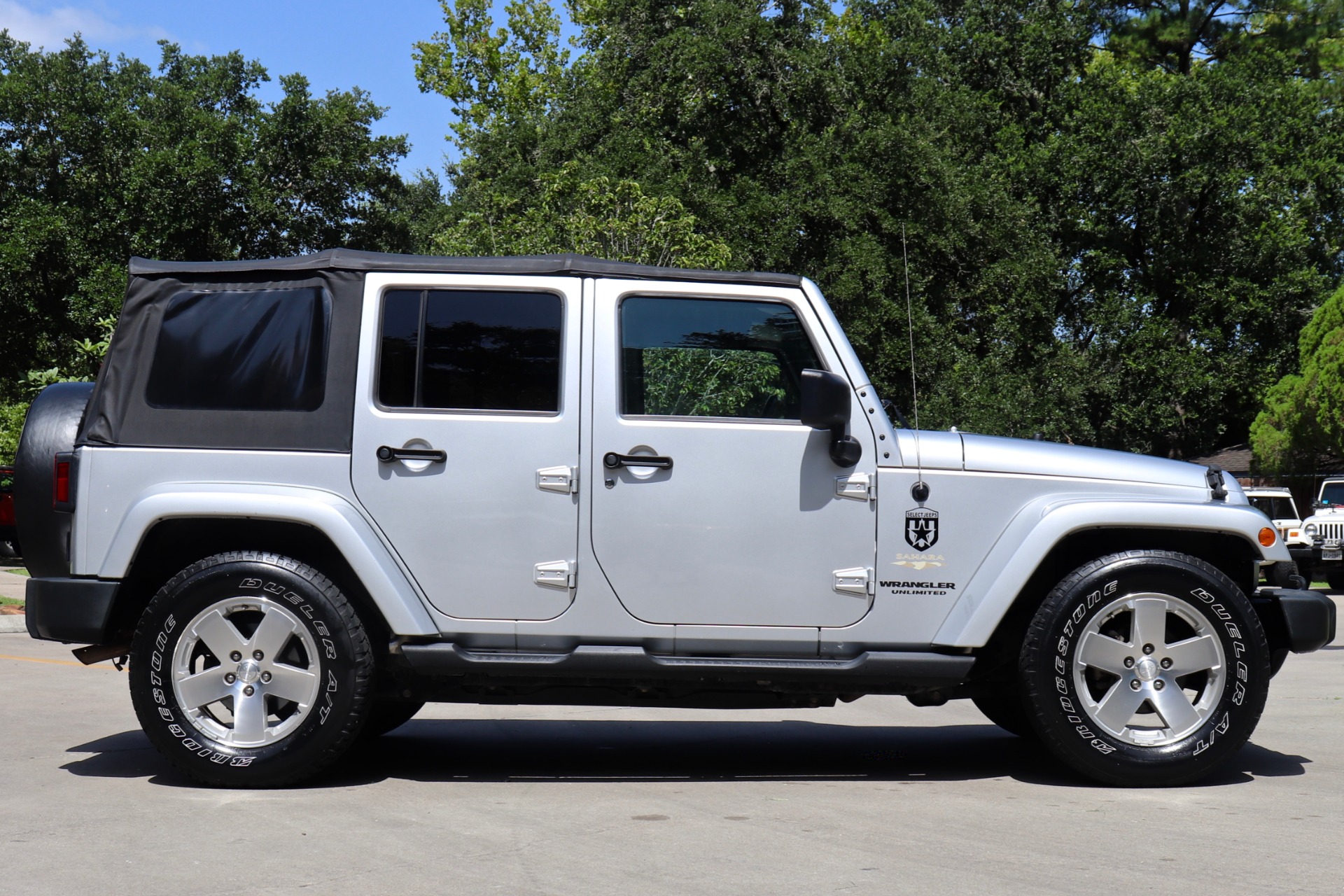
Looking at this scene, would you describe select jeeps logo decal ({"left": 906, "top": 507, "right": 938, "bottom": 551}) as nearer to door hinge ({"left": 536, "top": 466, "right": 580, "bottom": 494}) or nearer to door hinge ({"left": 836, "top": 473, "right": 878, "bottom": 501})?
door hinge ({"left": 836, "top": 473, "right": 878, "bottom": 501})

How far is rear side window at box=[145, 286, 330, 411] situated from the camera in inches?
215

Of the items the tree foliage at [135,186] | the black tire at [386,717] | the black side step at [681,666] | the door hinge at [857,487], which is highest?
the tree foliage at [135,186]

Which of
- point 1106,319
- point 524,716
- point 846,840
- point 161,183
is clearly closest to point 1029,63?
point 1106,319

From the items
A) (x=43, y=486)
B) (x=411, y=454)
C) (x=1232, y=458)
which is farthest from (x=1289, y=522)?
(x=43, y=486)

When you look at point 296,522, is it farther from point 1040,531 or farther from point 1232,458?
point 1232,458

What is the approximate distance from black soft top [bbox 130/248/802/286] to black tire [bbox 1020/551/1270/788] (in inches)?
69.3

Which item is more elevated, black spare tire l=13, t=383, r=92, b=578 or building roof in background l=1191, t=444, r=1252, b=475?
building roof in background l=1191, t=444, r=1252, b=475

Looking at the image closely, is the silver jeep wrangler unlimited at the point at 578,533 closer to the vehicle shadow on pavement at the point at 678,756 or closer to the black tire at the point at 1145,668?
the black tire at the point at 1145,668

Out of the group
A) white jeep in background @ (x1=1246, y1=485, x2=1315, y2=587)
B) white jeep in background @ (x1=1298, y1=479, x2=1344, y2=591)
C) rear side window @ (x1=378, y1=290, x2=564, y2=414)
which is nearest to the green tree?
white jeep in background @ (x1=1246, y1=485, x2=1315, y2=587)

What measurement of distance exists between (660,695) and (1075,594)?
1.73 meters

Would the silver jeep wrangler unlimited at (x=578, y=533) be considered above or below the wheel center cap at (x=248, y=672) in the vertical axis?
above

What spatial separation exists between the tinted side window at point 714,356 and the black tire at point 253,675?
1.54 metres

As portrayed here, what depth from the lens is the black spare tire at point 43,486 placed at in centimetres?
541

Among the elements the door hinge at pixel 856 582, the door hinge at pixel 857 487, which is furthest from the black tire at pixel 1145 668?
the door hinge at pixel 857 487
